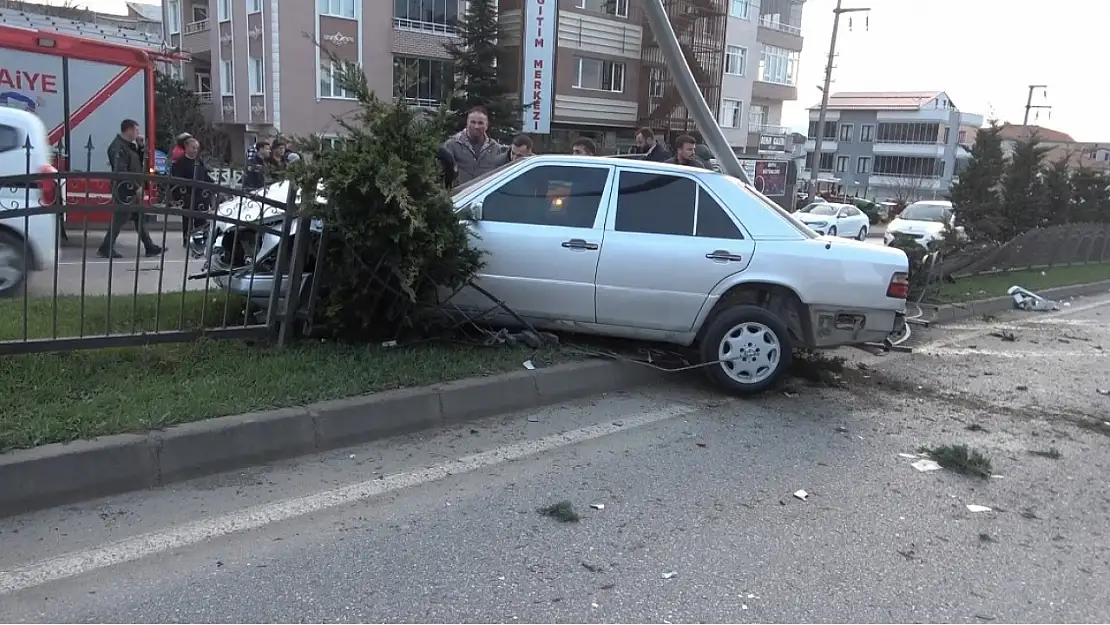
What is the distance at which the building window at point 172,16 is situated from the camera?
1484 inches

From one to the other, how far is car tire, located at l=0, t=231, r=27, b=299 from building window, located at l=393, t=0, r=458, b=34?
26.0 metres

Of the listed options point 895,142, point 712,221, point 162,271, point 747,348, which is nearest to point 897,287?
point 747,348

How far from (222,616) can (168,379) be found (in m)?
2.30

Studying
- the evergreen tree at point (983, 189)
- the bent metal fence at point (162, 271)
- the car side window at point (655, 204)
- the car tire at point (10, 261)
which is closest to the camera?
the bent metal fence at point (162, 271)

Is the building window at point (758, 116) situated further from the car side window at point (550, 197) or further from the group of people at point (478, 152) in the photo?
the car side window at point (550, 197)

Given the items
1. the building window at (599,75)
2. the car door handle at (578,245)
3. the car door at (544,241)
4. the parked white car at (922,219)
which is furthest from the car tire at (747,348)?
the building window at (599,75)

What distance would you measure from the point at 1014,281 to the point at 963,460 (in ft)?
35.3

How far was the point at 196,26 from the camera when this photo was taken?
35969mm

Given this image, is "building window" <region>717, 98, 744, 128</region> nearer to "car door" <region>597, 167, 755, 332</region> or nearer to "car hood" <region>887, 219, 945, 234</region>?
"car hood" <region>887, 219, 945, 234</region>

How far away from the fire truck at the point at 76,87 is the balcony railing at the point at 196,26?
22.6 meters

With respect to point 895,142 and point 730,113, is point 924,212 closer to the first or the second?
point 730,113

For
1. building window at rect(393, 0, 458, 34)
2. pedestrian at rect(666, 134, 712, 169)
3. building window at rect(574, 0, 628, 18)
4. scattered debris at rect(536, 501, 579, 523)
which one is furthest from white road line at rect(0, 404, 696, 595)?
building window at rect(574, 0, 628, 18)

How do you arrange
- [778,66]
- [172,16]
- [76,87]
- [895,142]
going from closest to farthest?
[76,87] < [172,16] < [778,66] < [895,142]

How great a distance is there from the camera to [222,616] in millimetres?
3008
